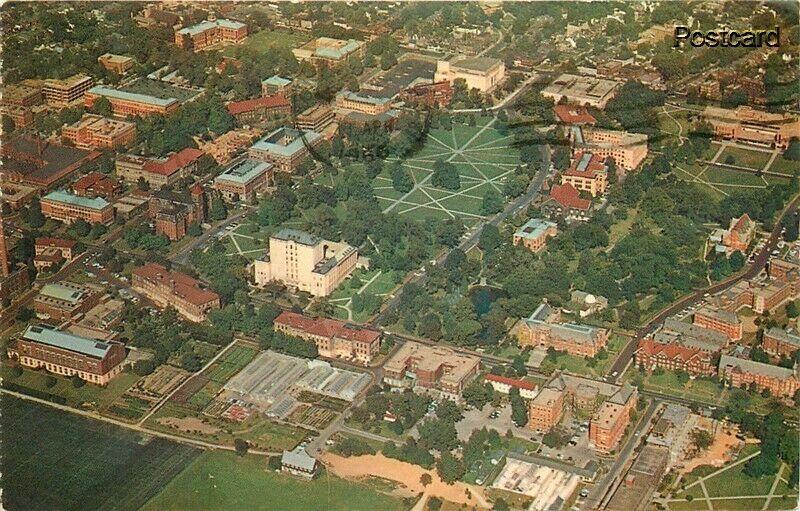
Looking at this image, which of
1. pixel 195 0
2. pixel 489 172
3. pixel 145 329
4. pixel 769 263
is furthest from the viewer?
pixel 195 0

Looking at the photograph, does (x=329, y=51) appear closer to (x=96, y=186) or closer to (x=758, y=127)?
(x=96, y=186)

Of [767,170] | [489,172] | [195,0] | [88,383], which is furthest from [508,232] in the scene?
[195,0]

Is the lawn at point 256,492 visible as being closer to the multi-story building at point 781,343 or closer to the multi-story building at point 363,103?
the multi-story building at point 781,343

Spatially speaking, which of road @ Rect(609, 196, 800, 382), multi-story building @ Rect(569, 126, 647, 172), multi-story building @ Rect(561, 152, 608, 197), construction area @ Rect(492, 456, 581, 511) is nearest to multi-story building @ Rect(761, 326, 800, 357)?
road @ Rect(609, 196, 800, 382)

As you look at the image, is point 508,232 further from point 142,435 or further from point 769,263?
point 142,435

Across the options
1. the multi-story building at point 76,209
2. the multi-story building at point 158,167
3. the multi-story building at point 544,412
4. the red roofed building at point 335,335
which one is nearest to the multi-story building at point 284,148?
the multi-story building at point 158,167

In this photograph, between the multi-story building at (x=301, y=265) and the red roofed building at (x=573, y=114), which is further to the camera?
the red roofed building at (x=573, y=114)

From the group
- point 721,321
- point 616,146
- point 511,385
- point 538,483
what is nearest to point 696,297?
point 721,321
